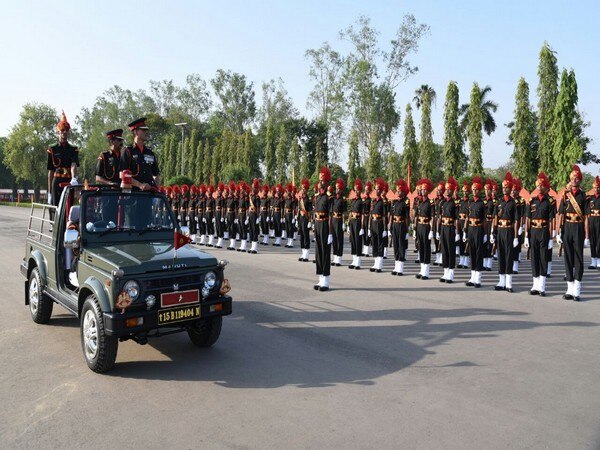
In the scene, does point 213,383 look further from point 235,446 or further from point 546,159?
point 546,159

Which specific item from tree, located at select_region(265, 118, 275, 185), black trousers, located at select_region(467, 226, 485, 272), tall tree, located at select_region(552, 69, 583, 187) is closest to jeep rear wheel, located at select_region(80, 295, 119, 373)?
black trousers, located at select_region(467, 226, 485, 272)

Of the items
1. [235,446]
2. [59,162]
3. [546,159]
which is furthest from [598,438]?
[546,159]

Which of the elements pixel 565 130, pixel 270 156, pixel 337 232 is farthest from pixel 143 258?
pixel 270 156

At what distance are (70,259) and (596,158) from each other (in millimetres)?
52286

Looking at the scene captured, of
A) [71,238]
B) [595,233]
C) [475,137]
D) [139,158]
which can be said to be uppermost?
[475,137]

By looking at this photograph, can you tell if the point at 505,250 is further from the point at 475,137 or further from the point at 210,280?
the point at 475,137

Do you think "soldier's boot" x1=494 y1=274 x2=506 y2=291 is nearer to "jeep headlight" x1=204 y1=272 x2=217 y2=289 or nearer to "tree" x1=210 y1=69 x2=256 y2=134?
"jeep headlight" x1=204 y1=272 x2=217 y2=289

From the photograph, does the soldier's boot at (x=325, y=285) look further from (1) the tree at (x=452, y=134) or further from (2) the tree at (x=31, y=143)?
(2) the tree at (x=31, y=143)

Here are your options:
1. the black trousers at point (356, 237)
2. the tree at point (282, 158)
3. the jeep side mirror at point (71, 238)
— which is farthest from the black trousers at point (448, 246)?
the tree at point (282, 158)

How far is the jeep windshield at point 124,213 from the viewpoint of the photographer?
635 centimetres

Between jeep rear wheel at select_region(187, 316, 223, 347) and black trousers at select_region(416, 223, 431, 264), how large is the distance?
24.7 feet

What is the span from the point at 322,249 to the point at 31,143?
69174mm

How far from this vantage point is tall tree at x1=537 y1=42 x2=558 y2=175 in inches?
1180

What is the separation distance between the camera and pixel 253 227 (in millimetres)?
18453
